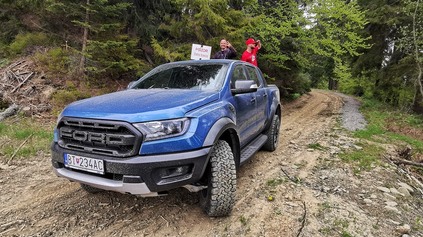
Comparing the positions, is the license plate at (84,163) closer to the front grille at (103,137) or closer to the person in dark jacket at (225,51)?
the front grille at (103,137)

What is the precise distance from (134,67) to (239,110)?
17.8 feet

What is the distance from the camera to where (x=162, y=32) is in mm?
9172

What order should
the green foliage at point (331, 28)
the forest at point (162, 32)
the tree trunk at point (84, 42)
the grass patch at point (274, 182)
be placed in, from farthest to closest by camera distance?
1. the green foliage at point (331, 28)
2. the forest at point (162, 32)
3. the tree trunk at point (84, 42)
4. the grass patch at point (274, 182)

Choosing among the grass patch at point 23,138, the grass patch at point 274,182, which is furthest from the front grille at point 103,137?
the grass patch at point 23,138

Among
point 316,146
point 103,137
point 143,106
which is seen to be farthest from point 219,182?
point 316,146

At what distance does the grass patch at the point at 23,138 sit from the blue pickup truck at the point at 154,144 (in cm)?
231

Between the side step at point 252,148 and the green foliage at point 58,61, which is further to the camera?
the green foliage at point 58,61

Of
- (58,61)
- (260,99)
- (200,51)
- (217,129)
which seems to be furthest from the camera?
(58,61)

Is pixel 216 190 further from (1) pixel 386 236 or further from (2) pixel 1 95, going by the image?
(2) pixel 1 95

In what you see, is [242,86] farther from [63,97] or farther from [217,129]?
[63,97]

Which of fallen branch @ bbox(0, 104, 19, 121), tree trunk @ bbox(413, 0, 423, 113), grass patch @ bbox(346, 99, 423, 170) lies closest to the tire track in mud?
grass patch @ bbox(346, 99, 423, 170)

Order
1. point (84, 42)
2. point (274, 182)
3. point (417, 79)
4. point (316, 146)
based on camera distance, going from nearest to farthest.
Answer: point (274, 182) < point (316, 146) < point (84, 42) < point (417, 79)

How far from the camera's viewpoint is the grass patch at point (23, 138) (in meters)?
4.66

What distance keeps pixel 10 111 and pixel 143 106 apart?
5.77 meters
